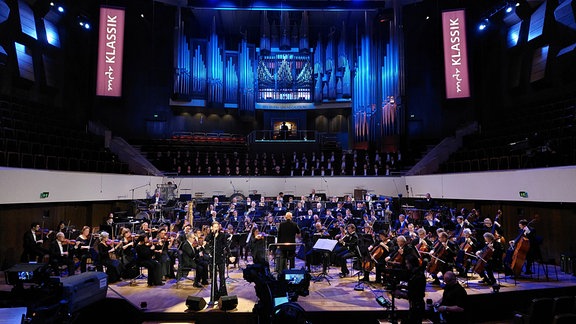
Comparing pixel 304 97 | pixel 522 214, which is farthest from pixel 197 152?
pixel 522 214

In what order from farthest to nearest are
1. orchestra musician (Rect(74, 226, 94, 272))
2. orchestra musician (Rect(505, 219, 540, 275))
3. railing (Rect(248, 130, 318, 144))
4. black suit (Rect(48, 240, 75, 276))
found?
1. railing (Rect(248, 130, 318, 144))
2. orchestra musician (Rect(74, 226, 94, 272))
3. black suit (Rect(48, 240, 75, 276))
4. orchestra musician (Rect(505, 219, 540, 275))

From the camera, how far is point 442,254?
8.16 metres

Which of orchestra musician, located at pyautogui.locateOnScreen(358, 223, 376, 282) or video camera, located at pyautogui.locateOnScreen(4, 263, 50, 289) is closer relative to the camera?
video camera, located at pyautogui.locateOnScreen(4, 263, 50, 289)

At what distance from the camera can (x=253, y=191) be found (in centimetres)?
1753

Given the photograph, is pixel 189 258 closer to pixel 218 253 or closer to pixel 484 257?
pixel 218 253

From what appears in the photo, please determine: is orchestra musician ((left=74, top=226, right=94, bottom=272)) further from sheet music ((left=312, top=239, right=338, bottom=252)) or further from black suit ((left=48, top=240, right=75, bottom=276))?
sheet music ((left=312, top=239, right=338, bottom=252))

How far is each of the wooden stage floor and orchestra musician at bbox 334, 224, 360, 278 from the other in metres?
0.46

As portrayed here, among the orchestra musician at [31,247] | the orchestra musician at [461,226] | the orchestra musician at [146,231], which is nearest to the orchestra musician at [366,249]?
the orchestra musician at [461,226]

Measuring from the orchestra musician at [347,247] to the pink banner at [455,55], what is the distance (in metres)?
11.0

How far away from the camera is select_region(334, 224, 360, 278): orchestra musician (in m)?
8.70

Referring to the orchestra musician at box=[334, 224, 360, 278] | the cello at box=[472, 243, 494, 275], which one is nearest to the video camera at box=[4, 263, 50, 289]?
the orchestra musician at box=[334, 224, 360, 278]

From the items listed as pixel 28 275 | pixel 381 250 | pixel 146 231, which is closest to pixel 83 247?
pixel 146 231

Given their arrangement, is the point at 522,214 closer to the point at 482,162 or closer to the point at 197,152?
the point at 482,162

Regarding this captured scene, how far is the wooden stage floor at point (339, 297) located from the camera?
661 centimetres
